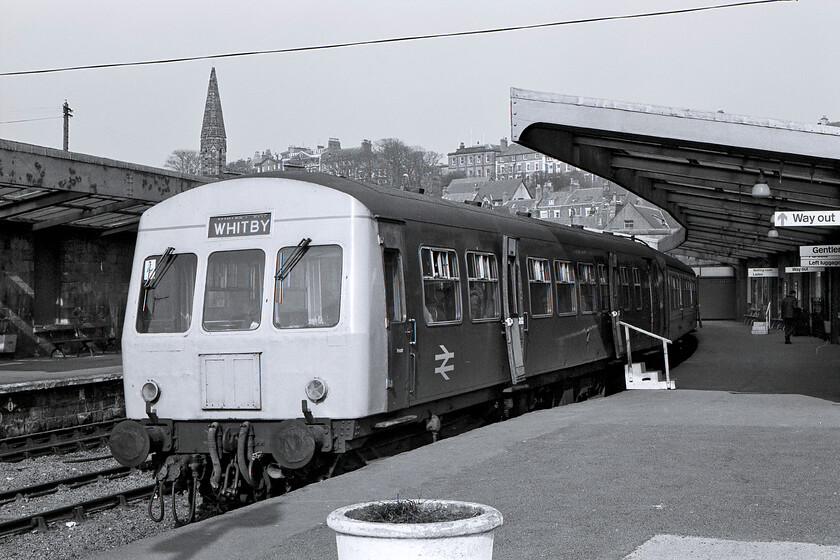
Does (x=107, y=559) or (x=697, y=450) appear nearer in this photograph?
(x=107, y=559)

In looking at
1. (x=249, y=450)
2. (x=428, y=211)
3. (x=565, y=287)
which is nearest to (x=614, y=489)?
(x=249, y=450)

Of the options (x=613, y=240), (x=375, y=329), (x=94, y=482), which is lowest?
(x=94, y=482)

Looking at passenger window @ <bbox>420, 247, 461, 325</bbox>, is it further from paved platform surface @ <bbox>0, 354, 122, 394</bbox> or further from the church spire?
the church spire

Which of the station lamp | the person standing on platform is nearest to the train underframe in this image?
the station lamp

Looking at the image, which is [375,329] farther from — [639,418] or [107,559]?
[639,418]

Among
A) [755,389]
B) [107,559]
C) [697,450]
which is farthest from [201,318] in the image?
[755,389]

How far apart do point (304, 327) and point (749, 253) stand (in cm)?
3192

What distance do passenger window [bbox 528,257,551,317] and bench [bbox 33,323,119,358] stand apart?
14514 mm

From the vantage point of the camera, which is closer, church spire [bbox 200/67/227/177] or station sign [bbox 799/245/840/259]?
station sign [bbox 799/245/840/259]

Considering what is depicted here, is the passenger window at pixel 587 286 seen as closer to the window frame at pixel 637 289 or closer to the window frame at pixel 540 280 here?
the window frame at pixel 540 280

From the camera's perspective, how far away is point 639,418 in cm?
1298

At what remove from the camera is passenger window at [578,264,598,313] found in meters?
16.2

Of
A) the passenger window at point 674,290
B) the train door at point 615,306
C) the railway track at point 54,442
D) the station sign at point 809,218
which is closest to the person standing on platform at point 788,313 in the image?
the passenger window at point 674,290

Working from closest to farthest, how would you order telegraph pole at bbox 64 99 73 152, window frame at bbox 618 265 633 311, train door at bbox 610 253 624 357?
train door at bbox 610 253 624 357, window frame at bbox 618 265 633 311, telegraph pole at bbox 64 99 73 152
